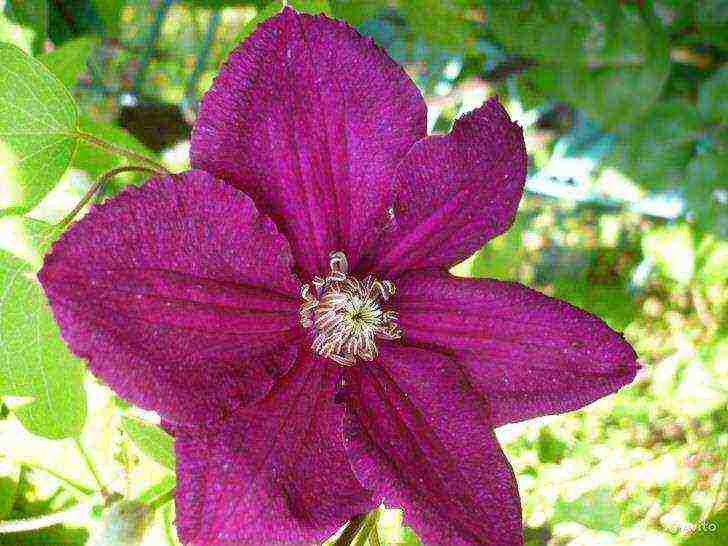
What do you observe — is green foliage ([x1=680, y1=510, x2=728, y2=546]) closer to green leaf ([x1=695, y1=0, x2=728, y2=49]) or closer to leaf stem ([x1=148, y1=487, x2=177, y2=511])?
leaf stem ([x1=148, y1=487, x2=177, y2=511])

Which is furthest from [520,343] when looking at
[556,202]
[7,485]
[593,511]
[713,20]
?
[556,202]

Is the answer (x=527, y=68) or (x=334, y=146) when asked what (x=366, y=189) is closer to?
(x=334, y=146)

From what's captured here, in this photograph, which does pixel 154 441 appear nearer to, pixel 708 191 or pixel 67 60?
pixel 67 60

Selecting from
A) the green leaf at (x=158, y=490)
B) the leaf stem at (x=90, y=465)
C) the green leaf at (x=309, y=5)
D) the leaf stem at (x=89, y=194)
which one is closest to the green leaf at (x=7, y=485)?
the leaf stem at (x=90, y=465)

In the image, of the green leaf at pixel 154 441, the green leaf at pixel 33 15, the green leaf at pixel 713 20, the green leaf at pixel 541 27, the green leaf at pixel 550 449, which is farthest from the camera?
the green leaf at pixel 713 20

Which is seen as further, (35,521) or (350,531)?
(35,521)

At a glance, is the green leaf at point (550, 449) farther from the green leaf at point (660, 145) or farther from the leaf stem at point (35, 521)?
the green leaf at point (660, 145)
